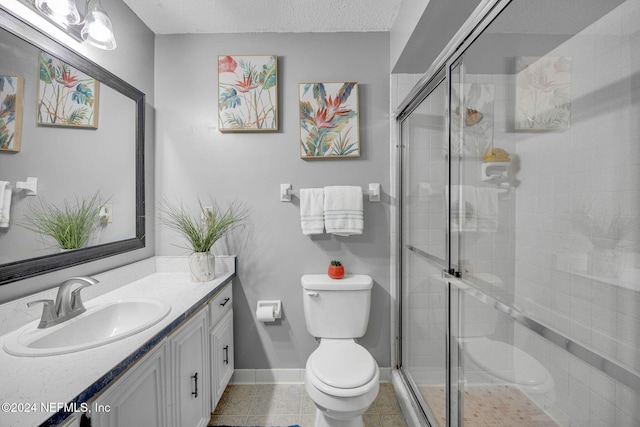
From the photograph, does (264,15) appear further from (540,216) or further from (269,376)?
(269,376)

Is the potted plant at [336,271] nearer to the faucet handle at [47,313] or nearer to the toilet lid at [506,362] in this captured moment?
the toilet lid at [506,362]

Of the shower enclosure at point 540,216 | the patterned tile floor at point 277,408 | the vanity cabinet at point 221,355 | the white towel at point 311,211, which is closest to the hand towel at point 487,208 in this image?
the shower enclosure at point 540,216

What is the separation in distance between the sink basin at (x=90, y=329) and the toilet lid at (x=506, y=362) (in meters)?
1.19

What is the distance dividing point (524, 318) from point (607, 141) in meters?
0.48

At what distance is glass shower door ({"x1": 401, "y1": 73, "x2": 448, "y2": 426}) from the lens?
4.04ft

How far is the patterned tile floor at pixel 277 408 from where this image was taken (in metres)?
1.55

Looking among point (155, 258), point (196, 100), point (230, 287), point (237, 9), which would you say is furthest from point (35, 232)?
point (237, 9)

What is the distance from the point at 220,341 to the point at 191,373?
13.6 inches

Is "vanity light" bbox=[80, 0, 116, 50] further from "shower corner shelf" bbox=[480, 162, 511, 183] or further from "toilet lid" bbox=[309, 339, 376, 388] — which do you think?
"toilet lid" bbox=[309, 339, 376, 388]

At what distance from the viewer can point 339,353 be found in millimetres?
1460

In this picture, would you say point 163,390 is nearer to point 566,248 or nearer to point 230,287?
point 230,287

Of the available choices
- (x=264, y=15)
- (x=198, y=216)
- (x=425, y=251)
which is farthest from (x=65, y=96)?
(x=425, y=251)

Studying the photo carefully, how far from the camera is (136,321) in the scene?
1231 millimetres

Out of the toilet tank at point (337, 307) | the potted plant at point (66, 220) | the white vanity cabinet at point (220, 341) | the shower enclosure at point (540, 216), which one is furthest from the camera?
the toilet tank at point (337, 307)
